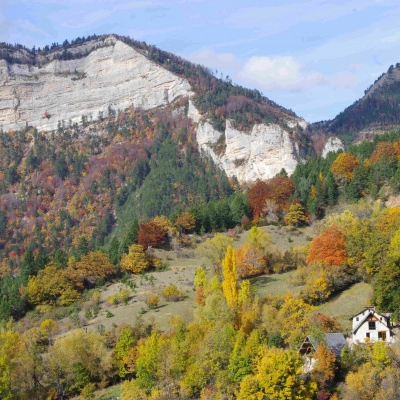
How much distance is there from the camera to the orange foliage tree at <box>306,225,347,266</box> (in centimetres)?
5981

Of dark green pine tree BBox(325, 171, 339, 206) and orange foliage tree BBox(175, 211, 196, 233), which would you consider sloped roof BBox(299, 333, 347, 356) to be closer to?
orange foliage tree BBox(175, 211, 196, 233)

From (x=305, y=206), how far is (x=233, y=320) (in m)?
45.2

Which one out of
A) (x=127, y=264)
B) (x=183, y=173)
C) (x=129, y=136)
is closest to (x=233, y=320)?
(x=127, y=264)

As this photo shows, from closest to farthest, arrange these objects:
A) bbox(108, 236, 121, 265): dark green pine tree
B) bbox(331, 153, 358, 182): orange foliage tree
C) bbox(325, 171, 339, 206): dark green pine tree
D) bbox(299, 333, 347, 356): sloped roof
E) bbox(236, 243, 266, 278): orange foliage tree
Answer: bbox(299, 333, 347, 356): sloped roof, bbox(236, 243, 266, 278): orange foliage tree, bbox(108, 236, 121, 265): dark green pine tree, bbox(325, 171, 339, 206): dark green pine tree, bbox(331, 153, 358, 182): orange foliage tree

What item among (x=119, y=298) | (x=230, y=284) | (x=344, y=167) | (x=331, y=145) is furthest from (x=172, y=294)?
(x=331, y=145)

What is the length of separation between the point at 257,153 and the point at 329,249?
8654 cm

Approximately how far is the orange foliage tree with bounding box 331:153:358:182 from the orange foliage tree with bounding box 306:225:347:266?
32925 mm

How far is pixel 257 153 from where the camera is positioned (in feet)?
479

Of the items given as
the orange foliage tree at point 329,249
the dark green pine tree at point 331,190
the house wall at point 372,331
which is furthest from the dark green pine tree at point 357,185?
the house wall at point 372,331

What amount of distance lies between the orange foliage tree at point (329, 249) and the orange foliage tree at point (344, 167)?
32.9 metres

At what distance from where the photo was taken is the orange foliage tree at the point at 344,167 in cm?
9488

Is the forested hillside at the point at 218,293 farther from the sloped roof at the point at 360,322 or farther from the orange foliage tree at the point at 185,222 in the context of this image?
the sloped roof at the point at 360,322

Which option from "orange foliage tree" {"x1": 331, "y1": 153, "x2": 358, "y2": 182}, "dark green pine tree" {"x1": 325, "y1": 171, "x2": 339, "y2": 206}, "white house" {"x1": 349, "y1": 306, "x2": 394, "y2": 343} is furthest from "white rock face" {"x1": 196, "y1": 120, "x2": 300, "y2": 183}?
"white house" {"x1": 349, "y1": 306, "x2": 394, "y2": 343}

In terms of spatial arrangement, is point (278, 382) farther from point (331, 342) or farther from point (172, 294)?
point (172, 294)
